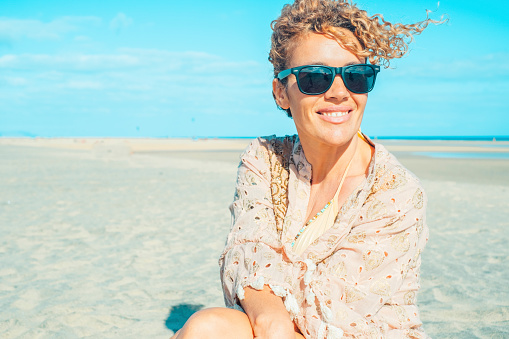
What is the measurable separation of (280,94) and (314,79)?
0.34 metres

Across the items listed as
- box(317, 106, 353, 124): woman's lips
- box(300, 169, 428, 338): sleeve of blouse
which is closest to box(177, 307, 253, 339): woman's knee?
box(300, 169, 428, 338): sleeve of blouse

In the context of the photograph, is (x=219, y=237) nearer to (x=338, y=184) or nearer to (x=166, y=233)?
(x=166, y=233)

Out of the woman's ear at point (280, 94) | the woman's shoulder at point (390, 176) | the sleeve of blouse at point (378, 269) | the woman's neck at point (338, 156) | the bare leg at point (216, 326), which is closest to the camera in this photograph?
the bare leg at point (216, 326)

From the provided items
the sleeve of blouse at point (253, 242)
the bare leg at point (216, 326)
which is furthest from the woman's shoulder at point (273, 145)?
the bare leg at point (216, 326)

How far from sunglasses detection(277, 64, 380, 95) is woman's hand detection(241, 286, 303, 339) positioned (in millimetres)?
812

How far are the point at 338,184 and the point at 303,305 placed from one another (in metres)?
0.57

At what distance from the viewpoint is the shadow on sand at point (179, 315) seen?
334 cm

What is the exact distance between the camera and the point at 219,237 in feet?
20.0

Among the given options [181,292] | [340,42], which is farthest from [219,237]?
[340,42]

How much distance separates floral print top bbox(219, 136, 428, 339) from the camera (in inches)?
66.9

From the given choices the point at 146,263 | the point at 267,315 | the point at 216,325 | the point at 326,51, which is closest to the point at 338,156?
the point at 326,51

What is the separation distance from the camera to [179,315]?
11.6 ft

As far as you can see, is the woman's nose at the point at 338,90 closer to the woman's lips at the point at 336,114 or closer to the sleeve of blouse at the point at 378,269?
the woman's lips at the point at 336,114

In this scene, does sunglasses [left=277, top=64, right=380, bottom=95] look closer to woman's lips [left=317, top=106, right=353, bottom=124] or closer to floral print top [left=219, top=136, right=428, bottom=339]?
woman's lips [left=317, top=106, right=353, bottom=124]
